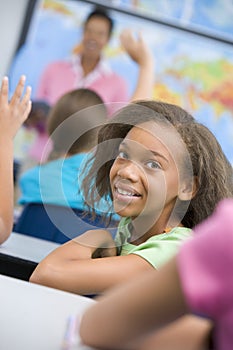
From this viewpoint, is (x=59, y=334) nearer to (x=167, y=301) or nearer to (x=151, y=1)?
(x=167, y=301)

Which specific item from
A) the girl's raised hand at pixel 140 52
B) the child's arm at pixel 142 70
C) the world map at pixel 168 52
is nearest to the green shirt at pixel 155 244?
the child's arm at pixel 142 70

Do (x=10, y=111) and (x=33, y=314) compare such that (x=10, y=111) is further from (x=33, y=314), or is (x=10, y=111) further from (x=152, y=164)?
(x=33, y=314)

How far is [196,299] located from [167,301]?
0.04 m

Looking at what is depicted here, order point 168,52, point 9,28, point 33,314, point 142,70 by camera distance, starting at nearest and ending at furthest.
→ point 33,314 < point 142,70 < point 168,52 < point 9,28

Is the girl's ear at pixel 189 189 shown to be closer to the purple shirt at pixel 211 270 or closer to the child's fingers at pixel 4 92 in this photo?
the child's fingers at pixel 4 92

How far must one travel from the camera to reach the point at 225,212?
19.6 inches

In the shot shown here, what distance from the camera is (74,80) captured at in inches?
180

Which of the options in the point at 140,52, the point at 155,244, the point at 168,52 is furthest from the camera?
the point at 168,52

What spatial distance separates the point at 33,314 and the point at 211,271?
0.33 meters

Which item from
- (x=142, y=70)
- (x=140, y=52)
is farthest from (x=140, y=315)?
(x=140, y=52)

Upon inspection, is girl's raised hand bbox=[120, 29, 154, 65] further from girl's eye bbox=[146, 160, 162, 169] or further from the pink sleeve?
the pink sleeve

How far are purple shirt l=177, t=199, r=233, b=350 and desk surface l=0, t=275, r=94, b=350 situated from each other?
0.25 m

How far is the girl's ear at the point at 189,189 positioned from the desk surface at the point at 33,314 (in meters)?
0.53

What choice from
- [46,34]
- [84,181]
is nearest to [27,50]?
[46,34]
